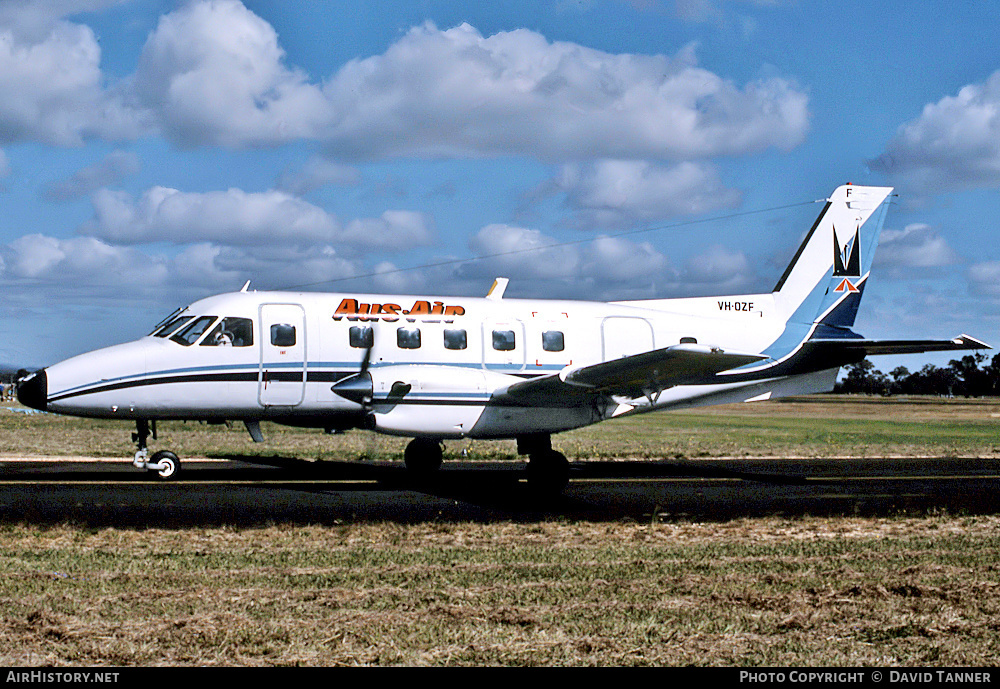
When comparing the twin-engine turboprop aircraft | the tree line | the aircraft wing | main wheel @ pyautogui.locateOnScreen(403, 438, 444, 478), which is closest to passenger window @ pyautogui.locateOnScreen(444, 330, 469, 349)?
the twin-engine turboprop aircraft

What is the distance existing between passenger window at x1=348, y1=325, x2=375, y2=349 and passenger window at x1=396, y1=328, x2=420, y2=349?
52cm

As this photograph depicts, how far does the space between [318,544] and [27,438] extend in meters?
25.2

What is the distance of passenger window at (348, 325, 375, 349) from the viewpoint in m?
18.9

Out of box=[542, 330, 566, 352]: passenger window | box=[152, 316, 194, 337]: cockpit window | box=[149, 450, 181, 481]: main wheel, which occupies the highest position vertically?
box=[152, 316, 194, 337]: cockpit window

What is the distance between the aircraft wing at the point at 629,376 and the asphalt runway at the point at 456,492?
6.08 ft

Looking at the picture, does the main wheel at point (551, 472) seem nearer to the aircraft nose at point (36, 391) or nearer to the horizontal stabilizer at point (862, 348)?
the horizontal stabilizer at point (862, 348)

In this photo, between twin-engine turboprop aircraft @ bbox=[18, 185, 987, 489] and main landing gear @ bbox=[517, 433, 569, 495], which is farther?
main landing gear @ bbox=[517, 433, 569, 495]

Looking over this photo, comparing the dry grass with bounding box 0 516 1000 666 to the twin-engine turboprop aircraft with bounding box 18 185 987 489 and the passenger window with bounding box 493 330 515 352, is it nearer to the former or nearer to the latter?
the twin-engine turboprop aircraft with bounding box 18 185 987 489

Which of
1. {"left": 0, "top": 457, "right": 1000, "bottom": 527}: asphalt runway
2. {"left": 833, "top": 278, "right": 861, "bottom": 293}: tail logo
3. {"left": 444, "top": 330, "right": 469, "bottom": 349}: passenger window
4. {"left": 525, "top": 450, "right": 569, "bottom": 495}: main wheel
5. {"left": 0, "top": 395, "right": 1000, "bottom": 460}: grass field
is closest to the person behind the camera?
{"left": 0, "top": 457, "right": 1000, "bottom": 527}: asphalt runway

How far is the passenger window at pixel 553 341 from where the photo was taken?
20031mm

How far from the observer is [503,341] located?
1972 cm

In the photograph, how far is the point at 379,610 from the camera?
8.41 meters

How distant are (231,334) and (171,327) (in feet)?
4.01

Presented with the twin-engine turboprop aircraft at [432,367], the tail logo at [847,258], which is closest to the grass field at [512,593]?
the twin-engine turboprop aircraft at [432,367]
